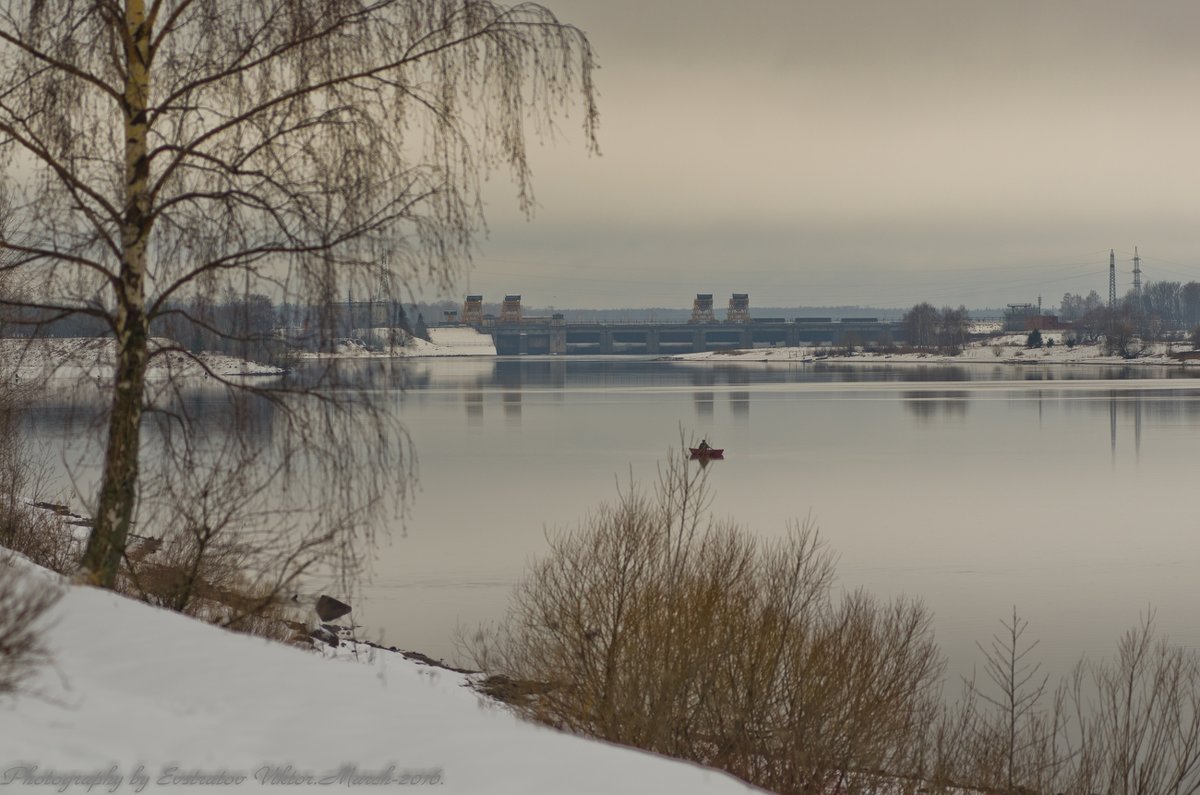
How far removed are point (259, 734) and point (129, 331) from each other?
4.81 metres

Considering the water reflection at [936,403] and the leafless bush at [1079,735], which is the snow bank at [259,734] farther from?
the water reflection at [936,403]

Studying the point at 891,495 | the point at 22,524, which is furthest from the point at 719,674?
the point at 891,495

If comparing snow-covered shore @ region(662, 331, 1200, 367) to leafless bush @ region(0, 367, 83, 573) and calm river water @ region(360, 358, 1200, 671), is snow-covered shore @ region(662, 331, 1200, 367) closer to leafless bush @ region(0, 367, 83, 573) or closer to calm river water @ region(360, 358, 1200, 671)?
calm river water @ region(360, 358, 1200, 671)

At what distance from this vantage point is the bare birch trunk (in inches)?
374

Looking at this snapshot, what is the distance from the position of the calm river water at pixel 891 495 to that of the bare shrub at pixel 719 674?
429cm

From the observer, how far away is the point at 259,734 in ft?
19.2

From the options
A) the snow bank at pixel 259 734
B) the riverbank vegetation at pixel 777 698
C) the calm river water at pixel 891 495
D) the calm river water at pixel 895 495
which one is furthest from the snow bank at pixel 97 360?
the riverbank vegetation at pixel 777 698

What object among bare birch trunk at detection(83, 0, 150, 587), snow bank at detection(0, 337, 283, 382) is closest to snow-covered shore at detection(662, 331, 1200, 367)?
snow bank at detection(0, 337, 283, 382)

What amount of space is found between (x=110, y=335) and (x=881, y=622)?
12841 mm

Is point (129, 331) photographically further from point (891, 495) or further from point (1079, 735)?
point (891, 495)

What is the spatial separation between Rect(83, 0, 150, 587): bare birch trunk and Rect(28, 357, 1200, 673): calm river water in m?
1.92

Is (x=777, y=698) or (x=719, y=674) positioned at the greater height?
(x=719, y=674)

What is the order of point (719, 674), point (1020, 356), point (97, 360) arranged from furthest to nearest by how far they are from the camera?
point (1020, 356) → point (719, 674) → point (97, 360)

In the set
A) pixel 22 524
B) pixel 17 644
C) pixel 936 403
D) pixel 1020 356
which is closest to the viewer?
pixel 17 644
